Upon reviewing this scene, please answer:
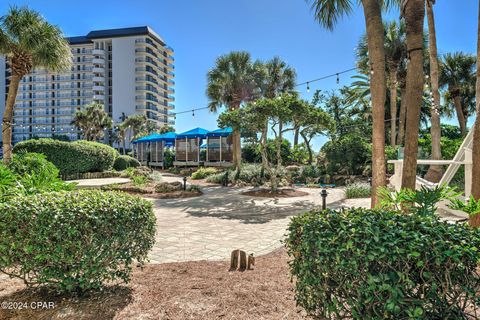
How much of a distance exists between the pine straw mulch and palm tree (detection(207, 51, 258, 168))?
15.1 meters

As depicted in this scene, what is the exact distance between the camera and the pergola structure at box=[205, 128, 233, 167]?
23658 mm

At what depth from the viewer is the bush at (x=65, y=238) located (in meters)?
2.51

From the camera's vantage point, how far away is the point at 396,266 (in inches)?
68.0

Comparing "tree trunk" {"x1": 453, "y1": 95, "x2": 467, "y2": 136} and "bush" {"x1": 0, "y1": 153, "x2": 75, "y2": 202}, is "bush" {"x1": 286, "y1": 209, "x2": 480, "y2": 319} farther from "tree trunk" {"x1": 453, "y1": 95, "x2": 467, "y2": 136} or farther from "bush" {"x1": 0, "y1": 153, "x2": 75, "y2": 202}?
"tree trunk" {"x1": 453, "y1": 95, "x2": 467, "y2": 136}

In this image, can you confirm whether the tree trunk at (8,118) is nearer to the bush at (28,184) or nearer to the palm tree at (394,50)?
the bush at (28,184)

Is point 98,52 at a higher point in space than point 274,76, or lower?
higher

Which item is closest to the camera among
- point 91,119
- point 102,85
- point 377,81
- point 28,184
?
point 28,184

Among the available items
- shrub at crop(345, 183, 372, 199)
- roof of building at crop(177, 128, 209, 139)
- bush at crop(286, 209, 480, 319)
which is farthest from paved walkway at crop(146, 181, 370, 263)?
roof of building at crop(177, 128, 209, 139)

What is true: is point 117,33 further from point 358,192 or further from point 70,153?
Result: point 358,192

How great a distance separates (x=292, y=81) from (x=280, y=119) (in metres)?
9.61

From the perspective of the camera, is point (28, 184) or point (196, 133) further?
point (196, 133)

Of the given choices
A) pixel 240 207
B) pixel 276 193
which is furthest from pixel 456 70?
pixel 240 207

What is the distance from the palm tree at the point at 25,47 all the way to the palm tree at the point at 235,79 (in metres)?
9.90

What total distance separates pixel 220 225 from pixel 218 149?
18.4 m
